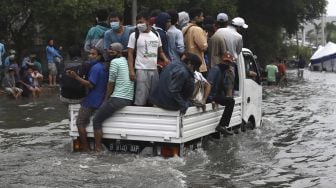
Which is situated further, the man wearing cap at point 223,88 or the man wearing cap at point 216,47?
the man wearing cap at point 216,47

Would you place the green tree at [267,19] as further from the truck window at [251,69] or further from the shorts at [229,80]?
the shorts at [229,80]

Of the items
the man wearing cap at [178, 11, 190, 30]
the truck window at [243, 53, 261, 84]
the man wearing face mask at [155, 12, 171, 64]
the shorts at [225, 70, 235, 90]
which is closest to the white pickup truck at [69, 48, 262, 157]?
the shorts at [225, 70, 235, 90]

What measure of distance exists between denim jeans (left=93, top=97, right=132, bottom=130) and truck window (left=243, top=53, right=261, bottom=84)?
142 inches

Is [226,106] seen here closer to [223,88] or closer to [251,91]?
[223,88]

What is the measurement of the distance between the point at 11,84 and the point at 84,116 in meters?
11.7

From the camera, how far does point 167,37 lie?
401 inches

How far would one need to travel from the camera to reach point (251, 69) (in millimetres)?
12484

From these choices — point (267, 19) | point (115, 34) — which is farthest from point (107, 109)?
point (267, 19)

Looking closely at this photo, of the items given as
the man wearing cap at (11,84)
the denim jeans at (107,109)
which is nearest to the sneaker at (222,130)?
the denim jeans at (107,109)

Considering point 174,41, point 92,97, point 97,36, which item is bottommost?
point 92,97

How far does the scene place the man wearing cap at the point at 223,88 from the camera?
10414 mm

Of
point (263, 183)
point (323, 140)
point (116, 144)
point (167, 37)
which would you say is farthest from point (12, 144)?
point (323, 140)

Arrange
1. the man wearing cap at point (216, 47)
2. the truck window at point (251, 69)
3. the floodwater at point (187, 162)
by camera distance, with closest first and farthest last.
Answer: the floodwater at point (187, 162) → the man wearing cap at point (216, 47) → the truck window at point (251, 69)

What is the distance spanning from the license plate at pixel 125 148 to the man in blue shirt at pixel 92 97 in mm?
220
